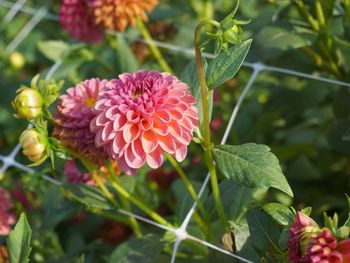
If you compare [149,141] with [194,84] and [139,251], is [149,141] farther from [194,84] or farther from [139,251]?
[139,251]

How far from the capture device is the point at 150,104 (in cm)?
84

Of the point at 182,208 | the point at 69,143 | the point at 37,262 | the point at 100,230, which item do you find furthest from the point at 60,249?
the point at 69,143

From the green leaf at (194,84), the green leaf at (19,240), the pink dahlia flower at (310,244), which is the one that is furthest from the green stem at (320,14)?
the green leaf at (19,240)

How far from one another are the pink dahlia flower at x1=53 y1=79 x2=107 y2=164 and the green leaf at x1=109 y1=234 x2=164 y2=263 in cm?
16

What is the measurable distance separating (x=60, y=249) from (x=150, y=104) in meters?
0.66

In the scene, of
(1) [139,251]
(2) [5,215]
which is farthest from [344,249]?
(2) [5,215]

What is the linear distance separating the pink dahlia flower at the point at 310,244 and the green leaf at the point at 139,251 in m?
0.32

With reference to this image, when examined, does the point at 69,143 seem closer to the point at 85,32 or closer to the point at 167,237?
the point at 167,237

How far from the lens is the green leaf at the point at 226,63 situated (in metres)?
0.84

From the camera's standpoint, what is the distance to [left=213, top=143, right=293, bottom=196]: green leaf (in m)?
0.83

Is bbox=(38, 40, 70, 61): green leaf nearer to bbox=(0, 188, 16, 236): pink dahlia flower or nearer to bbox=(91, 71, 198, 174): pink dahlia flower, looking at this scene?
bbox=(0, 188, 16, 236): pink dahlia flower

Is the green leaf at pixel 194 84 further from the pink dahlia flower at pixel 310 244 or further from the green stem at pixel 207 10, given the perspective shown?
the green stem at pixel 207 10

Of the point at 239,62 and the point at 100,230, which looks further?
the point at 100,230

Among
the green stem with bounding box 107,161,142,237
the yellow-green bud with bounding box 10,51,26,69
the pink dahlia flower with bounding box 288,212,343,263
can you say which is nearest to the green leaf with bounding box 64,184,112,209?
the green stem with bounding box 107,161,142,237
